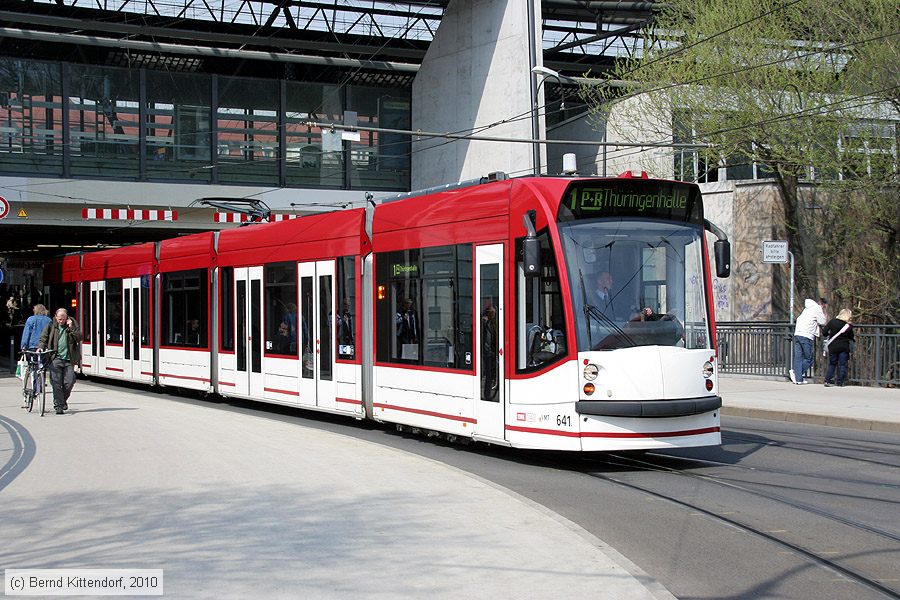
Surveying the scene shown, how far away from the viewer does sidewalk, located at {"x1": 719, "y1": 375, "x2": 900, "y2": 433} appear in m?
17.0

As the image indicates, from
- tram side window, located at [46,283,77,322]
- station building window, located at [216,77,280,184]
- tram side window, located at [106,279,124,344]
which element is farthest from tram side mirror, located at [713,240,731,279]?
station building window, located at [216,77,280,184]

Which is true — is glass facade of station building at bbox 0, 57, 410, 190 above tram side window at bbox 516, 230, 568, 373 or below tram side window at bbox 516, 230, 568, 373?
above

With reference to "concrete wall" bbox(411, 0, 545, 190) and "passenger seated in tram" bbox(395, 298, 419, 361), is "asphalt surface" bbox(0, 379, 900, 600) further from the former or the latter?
"concrete wall" bbox(411, 0, 545, 190)

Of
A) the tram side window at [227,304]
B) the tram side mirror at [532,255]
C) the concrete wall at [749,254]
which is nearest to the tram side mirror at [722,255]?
the tram side mirror at [532,255]

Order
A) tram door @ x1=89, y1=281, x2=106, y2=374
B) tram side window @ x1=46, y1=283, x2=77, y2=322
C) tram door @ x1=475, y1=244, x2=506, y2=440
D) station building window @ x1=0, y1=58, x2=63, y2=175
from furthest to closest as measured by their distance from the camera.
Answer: station building window @ x1=0, y1=58, x2=63, y2=175, tram side window @ x1=46, y1=283, x2=77, y2=322, tram door @ x1=89, y1=281, x2=106, y2=374, tram door @ x1=475, y1=244, x2=506, y2=440

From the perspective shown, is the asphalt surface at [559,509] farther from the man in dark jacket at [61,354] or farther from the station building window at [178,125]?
the station building window at [178,125]

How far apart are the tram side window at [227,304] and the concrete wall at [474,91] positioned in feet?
48.5

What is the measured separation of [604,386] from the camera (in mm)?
11484

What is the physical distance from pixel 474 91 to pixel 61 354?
20713 millimetres

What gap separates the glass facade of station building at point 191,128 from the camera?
34750mm

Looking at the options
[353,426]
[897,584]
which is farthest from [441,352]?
[897,584]

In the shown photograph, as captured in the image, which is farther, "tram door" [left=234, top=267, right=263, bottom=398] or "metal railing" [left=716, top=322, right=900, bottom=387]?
"metal railing" [left=716, top=322, right=900, bottom=387]

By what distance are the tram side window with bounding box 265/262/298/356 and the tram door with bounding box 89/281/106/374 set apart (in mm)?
9887

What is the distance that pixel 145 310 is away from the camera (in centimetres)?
2448
